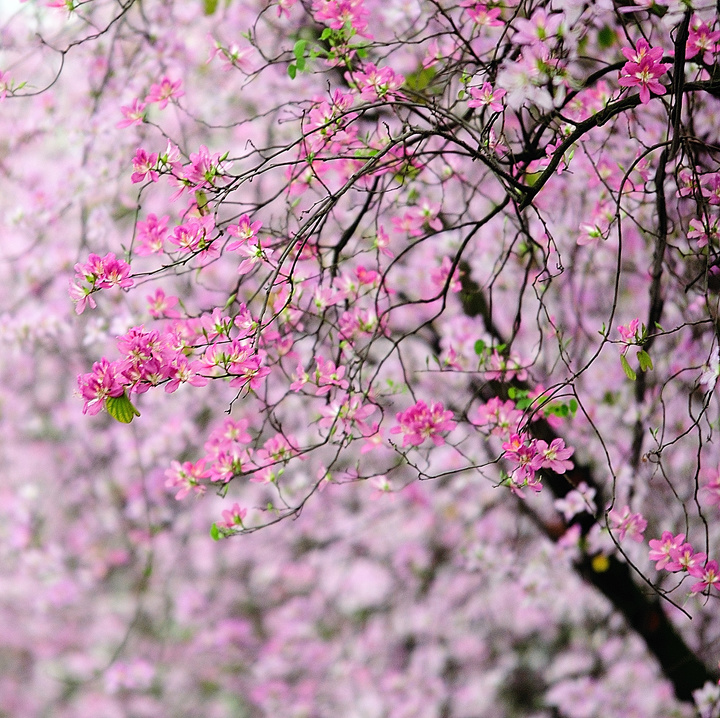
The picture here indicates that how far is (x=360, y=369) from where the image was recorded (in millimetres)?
1655

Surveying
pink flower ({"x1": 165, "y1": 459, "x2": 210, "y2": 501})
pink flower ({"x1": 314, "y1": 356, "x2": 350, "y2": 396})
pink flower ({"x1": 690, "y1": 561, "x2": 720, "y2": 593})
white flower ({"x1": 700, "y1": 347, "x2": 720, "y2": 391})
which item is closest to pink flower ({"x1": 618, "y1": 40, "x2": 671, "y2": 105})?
white flower ({"x1": 700, "y1": 347, "x2": 720, "y2": 391})

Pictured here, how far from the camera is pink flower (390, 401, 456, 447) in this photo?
5.45 ft

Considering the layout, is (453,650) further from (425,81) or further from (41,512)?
(425,81)

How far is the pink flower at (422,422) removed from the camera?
1.66 meters

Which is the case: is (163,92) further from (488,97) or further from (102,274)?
(488,97)

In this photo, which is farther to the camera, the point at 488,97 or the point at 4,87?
the point at 4,87

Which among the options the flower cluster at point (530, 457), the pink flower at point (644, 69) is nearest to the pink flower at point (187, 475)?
the flower cluster at point (530, 457)

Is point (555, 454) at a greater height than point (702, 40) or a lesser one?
lesser

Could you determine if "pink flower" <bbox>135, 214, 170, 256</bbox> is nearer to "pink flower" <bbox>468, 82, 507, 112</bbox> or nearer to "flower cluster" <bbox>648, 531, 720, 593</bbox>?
"pink flower" <bbox>468, 82, 507, 112</bbox>

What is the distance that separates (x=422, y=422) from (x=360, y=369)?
6.5 inches

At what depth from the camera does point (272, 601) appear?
15.1 ft

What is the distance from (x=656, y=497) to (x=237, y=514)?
221 centimetres

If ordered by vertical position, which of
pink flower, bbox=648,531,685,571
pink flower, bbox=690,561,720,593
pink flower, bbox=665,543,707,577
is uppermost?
pink flower, bbox=648,531,685,571

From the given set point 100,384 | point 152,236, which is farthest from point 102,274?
point 152,236
